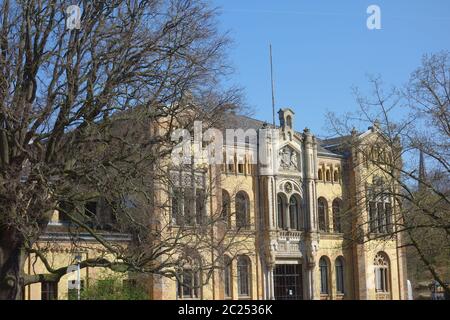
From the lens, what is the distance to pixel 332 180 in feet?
183

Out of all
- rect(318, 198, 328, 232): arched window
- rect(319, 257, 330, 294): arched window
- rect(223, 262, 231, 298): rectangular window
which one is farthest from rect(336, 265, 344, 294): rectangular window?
rect(223, 262, 231, 298): rectangular window

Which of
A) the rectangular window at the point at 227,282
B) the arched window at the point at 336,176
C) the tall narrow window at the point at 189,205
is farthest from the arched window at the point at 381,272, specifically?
the tall narrow window at the point at 189,205

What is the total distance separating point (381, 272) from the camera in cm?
5806

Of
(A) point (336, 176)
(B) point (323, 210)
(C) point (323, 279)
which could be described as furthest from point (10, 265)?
(A) point (336, 176)

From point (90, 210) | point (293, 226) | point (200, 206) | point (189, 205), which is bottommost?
point (200, 206)

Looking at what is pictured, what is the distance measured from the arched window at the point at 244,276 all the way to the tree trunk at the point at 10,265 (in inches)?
1048

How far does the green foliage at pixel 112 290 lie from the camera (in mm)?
32969

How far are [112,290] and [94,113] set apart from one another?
42.6 ft

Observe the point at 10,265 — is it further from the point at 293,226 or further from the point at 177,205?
the point at 293,226

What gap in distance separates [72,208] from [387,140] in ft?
42.3

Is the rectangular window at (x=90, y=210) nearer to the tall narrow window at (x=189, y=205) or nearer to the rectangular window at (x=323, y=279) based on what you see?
the tall narrow window at (x=189, y=205)

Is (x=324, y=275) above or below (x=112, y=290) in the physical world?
above

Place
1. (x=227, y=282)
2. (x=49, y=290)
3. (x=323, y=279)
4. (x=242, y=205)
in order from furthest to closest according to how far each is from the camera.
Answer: (x=323, y=279) → (x=242, y=205) → (x=227, y=282) → (x=49, y=290)

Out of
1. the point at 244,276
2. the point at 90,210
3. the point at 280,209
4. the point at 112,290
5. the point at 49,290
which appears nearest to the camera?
the point at 112,290
